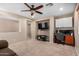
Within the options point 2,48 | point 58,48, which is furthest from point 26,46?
point 58,48

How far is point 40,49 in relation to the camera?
1749mm

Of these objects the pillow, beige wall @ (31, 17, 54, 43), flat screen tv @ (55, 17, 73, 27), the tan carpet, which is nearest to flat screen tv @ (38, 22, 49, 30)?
beige wall @ (31, 17, 54, 43)

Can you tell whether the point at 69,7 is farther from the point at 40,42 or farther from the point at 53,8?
the point at 40,42

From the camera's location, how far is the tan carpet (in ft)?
5.50

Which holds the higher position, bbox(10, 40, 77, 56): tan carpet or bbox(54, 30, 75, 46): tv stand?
bbox(54, 30, 75, 46): tv stand

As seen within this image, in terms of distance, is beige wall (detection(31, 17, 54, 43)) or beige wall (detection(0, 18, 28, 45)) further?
beige wall (detection(31, 17, 54, 43))

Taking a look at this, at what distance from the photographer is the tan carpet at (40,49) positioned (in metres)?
1.68

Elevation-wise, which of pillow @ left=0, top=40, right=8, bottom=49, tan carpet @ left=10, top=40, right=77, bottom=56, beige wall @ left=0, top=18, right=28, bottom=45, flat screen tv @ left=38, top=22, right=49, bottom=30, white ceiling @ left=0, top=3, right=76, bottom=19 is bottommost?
tan carpet @ left=10, top=40, right=77, bottom=56

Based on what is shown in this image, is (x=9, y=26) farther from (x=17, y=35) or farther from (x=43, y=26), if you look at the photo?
(x=43, y=26)

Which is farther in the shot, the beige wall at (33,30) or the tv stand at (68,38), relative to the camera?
the beige wall at (33,30)

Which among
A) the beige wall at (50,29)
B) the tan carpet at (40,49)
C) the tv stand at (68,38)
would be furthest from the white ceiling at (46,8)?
the tan carpet at (40,49)

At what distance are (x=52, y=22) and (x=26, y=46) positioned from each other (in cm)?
69

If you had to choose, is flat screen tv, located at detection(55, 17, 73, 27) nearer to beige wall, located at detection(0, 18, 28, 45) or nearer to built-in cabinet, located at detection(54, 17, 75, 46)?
built-in cabinet, located at detection(54, 17, 75, 46)

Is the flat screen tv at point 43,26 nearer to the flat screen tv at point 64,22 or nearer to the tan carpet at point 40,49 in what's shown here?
the flat screen tv at point 64,22
